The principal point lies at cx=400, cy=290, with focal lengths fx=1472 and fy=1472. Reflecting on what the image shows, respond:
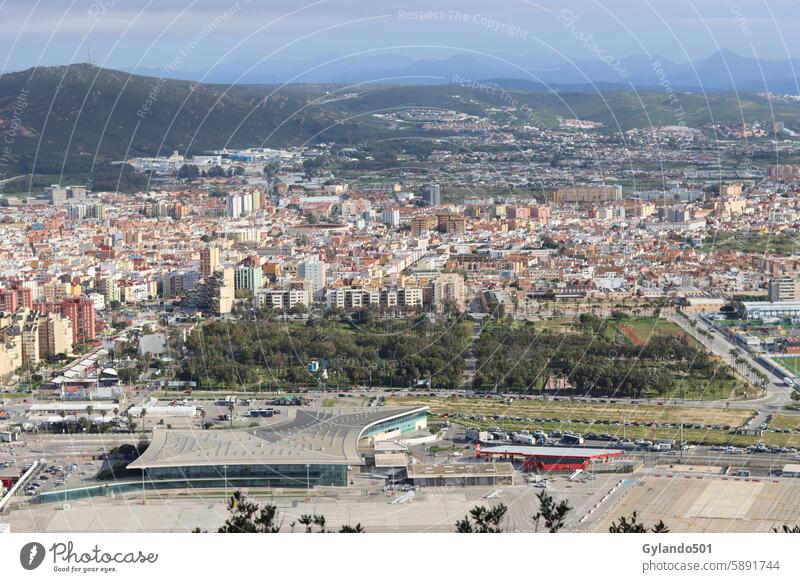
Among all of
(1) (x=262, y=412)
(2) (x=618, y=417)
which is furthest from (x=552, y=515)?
(1) (x=262, y=412)

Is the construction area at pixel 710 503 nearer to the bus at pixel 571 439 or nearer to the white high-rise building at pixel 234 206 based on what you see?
the bus at pixel 571 439

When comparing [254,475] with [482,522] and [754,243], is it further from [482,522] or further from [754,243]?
[754,243]

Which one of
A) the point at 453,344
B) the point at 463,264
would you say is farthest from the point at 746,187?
the point at 453,344

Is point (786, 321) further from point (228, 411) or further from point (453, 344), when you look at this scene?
point (228, 411)

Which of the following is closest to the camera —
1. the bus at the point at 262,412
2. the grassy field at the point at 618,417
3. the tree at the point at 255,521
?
the tree at the point at 255,521

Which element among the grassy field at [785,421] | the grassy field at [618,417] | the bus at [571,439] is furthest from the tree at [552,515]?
the grassy field at [785,421]

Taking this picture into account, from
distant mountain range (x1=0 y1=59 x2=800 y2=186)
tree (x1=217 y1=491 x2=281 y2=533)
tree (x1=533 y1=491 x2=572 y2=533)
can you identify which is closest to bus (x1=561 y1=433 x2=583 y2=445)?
tree (x1=533 y1=491 x2=572 y2=533)

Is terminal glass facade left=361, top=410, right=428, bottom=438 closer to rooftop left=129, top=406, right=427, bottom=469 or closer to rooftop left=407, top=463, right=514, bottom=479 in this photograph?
rooftop left=129, top=406, right=427, bottom=469

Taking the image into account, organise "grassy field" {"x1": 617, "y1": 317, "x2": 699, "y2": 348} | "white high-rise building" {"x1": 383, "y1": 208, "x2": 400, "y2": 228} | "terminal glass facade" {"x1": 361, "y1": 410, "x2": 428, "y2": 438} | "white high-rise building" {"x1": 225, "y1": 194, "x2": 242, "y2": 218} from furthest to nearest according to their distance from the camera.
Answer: "white high-rise building" {"x1": 225, "y1": 194, "x2": 242, "y2": 218}
"white high-rise building" {"x1": 383, "y1": 208, "x2": 400, "y2": 228}
"grassy field" {"x1": 617, "y1": 317, "x2": 699, "y2": 348}
"terminal glass facade" {"x1": 361, "y1": 410, "x2": 428, "y2": 438}
